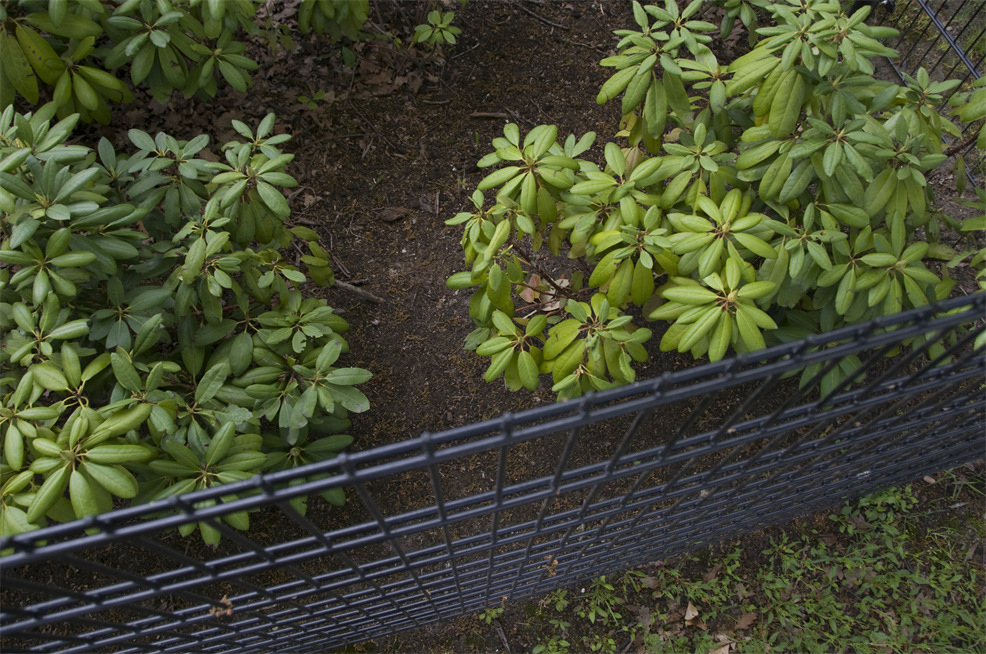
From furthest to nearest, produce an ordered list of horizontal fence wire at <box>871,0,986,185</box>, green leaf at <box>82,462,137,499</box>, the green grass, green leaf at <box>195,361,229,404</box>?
horizontal fence wire at <box>871,0,986,185</box> < the green grass < green leaf at <box>195,361,229,404</box> < green leaf at <box>82,462,137,499</box>

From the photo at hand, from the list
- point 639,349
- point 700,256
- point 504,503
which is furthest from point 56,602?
point 700,256

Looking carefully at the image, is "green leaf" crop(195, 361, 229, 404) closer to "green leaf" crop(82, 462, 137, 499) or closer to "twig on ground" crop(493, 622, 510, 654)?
"green leaf" crop(82, 462, 137, 499)

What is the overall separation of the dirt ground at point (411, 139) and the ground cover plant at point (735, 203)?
722 mm

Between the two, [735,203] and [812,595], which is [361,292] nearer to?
[735,203]

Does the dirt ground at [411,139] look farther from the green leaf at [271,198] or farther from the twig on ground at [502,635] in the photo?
the green leaf at [271,198]

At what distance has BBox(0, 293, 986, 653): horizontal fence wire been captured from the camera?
42.0 inches

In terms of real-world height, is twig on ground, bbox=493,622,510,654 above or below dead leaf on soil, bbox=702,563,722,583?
below

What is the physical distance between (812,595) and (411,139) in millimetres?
2828

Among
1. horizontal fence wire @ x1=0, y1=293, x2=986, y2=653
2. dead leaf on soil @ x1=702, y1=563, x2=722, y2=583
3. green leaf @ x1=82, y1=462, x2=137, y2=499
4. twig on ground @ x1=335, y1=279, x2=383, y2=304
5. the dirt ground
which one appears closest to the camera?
A: horizontal fence wire @ x1=0, y1=293, x2=986, y2=653

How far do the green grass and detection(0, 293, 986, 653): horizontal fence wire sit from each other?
0.13 meters

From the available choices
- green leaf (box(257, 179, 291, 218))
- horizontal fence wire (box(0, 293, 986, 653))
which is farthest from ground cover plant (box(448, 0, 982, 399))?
green leaf (box(257, 179, 291, 218))

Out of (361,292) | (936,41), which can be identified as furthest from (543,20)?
(936,41)

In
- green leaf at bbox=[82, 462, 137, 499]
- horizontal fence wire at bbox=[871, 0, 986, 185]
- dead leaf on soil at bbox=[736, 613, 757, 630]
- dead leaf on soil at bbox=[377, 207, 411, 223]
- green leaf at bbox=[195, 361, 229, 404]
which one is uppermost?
horizontal fence wire at bbox=[871, 0, 986, 185]

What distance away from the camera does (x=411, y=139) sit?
328 centimetres
